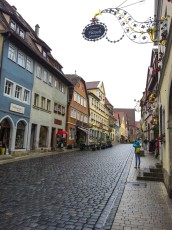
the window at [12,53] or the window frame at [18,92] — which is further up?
the window at [12,53]

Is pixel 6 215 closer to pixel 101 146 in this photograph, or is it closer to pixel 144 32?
pixel 144 32

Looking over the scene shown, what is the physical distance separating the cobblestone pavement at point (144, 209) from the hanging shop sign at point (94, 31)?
15.7 ft

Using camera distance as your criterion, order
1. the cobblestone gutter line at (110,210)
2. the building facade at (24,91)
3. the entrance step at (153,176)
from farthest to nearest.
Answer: the building facade at (24,91) < the entrance step at (153,176) < the cobblestone gutter line at (110,210)

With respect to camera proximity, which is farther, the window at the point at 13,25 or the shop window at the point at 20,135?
the shop window at the point at 20,135

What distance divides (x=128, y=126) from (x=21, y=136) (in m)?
111

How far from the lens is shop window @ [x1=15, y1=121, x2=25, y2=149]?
2211 cm

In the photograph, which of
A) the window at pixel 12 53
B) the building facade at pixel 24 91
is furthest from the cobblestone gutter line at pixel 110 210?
the window at pixel 12 53

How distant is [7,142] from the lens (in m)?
20.7

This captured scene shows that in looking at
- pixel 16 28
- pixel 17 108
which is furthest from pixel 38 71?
pixel 17 108

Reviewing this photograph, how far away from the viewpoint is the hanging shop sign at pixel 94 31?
761cm

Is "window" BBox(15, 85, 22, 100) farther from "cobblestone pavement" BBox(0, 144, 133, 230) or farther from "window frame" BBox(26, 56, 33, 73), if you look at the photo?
"cobblestone pavement" BBox(0, 144, 133, 230)

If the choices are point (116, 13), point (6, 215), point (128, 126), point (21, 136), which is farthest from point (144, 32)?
point (128, 126)

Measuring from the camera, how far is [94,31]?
25.3ft

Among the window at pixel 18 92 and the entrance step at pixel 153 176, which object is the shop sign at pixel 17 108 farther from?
the entrance step at pixel 153 176
